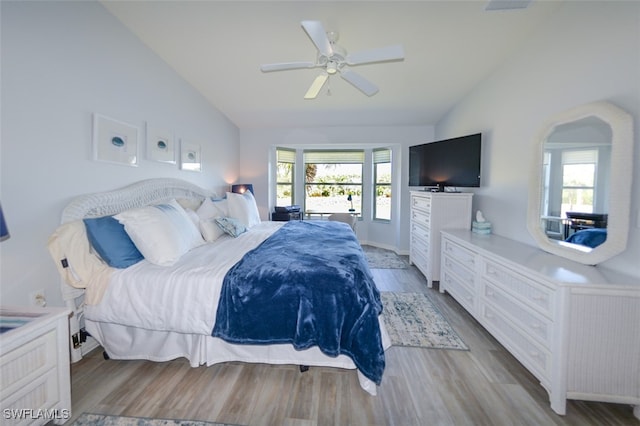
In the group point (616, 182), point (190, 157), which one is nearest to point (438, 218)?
point (616, 182)

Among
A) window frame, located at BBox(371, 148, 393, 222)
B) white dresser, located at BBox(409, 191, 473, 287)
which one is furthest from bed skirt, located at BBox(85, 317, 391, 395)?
window frame, located at BBox(371, 148, 393, 222)

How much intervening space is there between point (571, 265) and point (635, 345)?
520 mm

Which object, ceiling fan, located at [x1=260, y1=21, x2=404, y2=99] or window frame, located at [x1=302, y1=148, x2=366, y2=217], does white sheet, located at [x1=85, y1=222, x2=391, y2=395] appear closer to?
ceiling fan, located at [x1=260, y1=21, x2=404, y2=99]

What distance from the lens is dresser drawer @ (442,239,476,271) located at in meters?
2.57

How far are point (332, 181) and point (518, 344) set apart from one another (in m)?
4.51

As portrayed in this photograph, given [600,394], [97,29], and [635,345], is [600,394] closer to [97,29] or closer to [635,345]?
[635,345]

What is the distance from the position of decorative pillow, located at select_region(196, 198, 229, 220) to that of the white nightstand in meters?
1.74

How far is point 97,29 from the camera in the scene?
224 centimetres

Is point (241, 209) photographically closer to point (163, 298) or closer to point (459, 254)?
point (163, 298)

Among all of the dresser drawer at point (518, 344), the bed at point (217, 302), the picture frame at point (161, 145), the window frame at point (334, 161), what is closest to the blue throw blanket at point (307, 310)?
the bed at point (217, 302)

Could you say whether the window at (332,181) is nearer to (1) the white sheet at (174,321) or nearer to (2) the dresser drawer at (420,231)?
(2) the dresser drawer at (420,231)

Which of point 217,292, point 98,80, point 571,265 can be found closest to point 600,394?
point 571,265

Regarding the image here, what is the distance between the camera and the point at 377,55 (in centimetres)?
215

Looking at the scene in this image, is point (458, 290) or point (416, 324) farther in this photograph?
point (458, 290)
